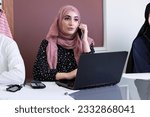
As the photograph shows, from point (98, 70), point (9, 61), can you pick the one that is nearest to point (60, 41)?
point (9, 61)

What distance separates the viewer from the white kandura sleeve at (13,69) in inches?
→ 66.4

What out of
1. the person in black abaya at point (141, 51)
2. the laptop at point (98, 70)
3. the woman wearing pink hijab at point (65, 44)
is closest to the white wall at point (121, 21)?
the person in black abaya at point (141, 51)

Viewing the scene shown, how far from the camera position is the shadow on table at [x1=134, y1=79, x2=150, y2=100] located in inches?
57.4

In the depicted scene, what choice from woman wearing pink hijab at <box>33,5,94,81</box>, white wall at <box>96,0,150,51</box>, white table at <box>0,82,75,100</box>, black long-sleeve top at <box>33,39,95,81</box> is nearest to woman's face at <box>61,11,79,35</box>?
woman wearing pink hijab at <box>33,5,94,81</box>

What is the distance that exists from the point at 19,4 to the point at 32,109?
151 centimetres

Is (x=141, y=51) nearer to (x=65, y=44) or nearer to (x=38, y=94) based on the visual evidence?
(x=65, y=44)

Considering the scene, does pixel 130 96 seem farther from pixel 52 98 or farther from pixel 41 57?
pixel 41 57

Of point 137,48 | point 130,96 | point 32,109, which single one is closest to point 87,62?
point 130,96

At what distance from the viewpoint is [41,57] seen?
2.17m

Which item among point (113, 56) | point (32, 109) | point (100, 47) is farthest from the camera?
point (100, 47)

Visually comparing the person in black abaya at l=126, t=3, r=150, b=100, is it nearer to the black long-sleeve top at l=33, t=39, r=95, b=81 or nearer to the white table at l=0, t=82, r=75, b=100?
the black long-sleeve top at l=33, t=39, r=95, b=81

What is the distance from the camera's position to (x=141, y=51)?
8.69 feet

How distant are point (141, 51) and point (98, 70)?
1219 mm

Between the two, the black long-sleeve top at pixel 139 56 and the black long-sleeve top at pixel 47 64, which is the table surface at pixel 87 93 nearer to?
the black long-sleeve top at pixel 47 64
